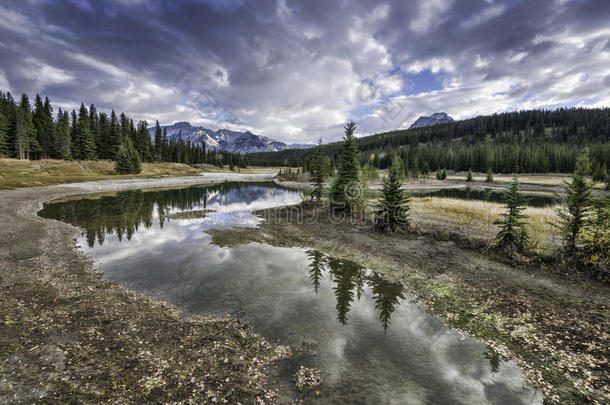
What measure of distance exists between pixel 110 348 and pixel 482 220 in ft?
117

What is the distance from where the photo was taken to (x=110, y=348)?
9.32m

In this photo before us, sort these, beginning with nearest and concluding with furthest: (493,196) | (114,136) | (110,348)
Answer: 1. (110,348)
2. (493,196)
3. (114,136)

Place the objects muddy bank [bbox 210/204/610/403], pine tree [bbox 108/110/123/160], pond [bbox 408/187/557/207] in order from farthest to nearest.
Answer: pine tree [bbox 108/110/123/160] < pond [bbox 408/187/557/207] < muddy bank [bbox 210/204/610/403]

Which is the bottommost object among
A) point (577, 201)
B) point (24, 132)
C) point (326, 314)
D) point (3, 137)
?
point (326, 314)

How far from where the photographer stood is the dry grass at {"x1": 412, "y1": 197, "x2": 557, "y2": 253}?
21209mm

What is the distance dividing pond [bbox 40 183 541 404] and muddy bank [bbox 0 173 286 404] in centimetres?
115

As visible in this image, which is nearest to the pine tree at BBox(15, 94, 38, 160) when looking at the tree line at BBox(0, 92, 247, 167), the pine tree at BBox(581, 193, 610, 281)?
the tree line at BBox(0, 92, 247, 167)

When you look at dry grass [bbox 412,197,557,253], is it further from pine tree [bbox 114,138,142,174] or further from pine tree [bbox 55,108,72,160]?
pine tree [bbox 55,108,72,160]

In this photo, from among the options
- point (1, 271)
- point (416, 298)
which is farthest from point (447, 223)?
point (1, 271)

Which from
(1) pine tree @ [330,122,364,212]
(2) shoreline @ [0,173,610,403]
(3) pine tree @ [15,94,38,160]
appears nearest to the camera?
(2) shoreline @ [0,173,610,403]

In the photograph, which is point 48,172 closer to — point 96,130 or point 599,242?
point 96,130

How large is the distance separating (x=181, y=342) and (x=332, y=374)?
6.14 m

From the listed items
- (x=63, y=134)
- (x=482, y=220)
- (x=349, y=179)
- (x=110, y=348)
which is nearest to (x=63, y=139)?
(x=63, y=134)

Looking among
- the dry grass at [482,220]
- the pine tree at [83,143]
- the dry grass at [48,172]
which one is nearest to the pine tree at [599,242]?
the dry grass at [482,220]
